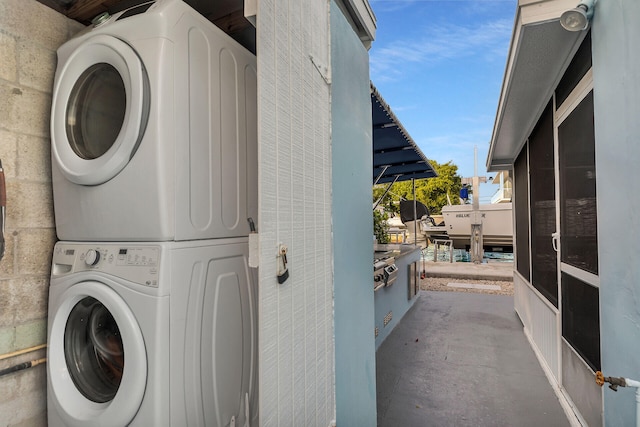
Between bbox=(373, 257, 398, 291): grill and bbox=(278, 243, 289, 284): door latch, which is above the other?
bbox=(278, 243, 289, 284): door latch

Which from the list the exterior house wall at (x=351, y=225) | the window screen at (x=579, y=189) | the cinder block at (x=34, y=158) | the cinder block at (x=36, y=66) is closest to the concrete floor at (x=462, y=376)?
the exterior house wall at (x=351, y=225)

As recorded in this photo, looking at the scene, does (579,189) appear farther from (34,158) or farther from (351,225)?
(34,158)

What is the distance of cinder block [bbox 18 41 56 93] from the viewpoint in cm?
155

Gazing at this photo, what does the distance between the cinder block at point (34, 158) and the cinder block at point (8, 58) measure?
0.90 ft

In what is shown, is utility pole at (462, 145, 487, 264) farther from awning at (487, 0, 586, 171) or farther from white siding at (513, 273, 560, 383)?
awning at (487, 0, 586, 171)

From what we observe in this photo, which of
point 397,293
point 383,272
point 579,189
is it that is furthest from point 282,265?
point 397,293

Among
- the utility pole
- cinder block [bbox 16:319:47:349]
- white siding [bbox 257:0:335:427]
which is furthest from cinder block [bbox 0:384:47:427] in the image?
the utility pole

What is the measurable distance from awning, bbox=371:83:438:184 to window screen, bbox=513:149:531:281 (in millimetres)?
1232

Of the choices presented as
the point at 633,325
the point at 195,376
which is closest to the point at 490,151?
the point at 633,325

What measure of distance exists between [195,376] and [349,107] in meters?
1.51

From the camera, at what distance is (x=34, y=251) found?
5.18ft

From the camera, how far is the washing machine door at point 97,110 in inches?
49.1

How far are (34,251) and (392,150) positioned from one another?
12.0 ft

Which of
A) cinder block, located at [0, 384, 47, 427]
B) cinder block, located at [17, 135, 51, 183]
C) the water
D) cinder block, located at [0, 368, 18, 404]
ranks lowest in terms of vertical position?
the water
